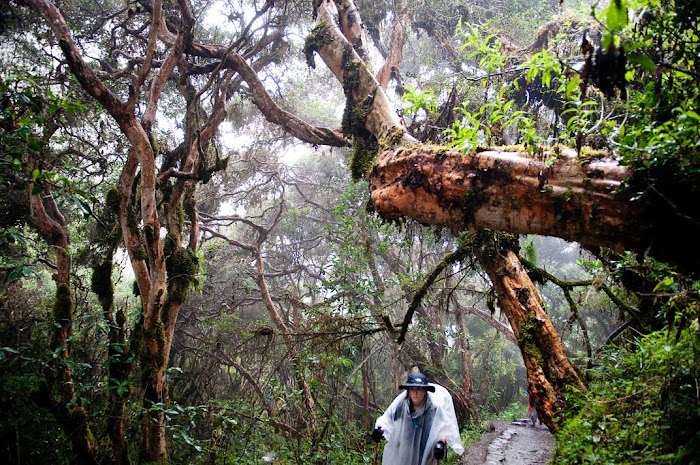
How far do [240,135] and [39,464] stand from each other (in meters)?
9.00

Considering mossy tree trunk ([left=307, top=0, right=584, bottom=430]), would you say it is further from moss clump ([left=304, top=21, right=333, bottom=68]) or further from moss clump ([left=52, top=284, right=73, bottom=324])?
moss clump ([left=52, top=284, right=73, bottom=324])

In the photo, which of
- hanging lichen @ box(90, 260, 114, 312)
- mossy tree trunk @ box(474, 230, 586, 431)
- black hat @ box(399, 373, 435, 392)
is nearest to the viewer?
mossy tree trunk @ box(474, 230, 586, 431)

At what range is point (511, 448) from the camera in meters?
8.80

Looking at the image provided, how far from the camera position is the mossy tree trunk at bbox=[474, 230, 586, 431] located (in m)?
3.84

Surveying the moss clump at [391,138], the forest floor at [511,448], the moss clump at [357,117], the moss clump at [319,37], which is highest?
the moss clump at [319,37]

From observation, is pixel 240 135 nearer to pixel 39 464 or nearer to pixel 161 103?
pixel 161 103

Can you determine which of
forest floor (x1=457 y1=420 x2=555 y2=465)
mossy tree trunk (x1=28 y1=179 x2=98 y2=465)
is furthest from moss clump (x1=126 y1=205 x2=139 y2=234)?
forest floor (x1=457 y1=420 x2=555 y2=465)

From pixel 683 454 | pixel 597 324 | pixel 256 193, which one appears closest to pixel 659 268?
pixel 683 454

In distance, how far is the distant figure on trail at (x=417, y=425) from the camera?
4.34 m

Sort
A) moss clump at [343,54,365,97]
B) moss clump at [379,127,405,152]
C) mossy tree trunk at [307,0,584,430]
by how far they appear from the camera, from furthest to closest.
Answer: moss clump at [343,54,365,97] → moss clump at [379,127,405,152] → mossy tree trunk at [307,0,584,430]

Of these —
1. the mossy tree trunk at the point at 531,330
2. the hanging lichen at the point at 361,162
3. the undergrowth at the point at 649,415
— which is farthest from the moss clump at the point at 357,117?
the undergrowth at the point at 649,415

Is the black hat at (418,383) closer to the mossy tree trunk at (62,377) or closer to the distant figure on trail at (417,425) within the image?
the distant figure on trail at (417,425)

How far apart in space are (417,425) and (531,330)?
1.68 m

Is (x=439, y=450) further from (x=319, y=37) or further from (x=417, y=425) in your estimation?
(x=319, y=37)
